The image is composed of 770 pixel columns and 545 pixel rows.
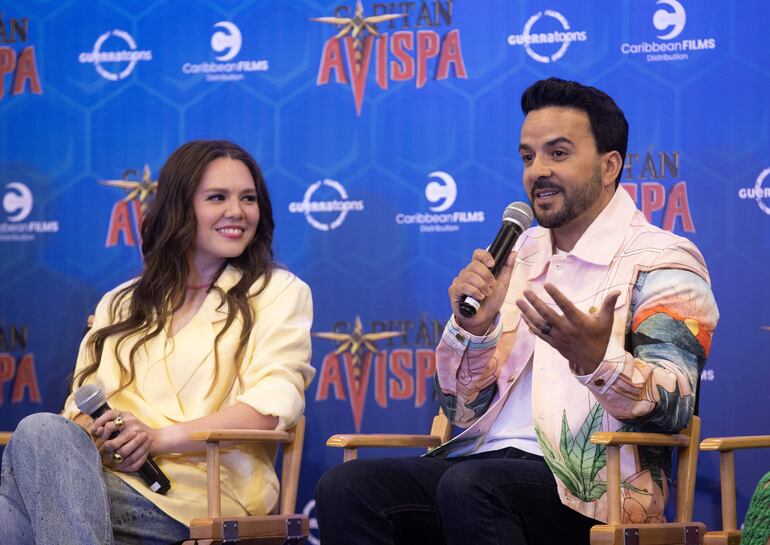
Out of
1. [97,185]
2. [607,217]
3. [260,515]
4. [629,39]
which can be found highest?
[629,39]

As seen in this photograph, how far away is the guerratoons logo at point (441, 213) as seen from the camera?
391 centimetres

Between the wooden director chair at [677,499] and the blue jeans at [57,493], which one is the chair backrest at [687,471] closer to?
the wooden director chair at [677,499]

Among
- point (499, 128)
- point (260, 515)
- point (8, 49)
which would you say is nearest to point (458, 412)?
point (260, 515)

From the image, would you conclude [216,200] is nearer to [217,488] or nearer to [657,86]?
[217,488]

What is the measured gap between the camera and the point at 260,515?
3016mm

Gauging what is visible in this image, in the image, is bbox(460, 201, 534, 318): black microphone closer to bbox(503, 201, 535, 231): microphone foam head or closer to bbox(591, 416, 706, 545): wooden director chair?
bbox(503, 201, 535, 231): microphone foam head

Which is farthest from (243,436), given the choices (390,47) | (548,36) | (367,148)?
(548,36)

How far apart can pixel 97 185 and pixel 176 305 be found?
114 cm

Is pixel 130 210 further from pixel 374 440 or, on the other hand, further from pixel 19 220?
pixel 374 440

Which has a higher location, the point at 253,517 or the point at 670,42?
the point at 670,42

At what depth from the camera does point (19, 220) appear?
4305mm

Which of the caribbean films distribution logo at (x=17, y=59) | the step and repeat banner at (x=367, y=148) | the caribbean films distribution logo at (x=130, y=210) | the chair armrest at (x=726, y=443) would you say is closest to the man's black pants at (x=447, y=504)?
the chair armrest at (x=726, y=443)

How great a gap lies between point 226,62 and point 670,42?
1617 mm

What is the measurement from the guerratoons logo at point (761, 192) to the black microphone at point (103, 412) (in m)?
2.07
